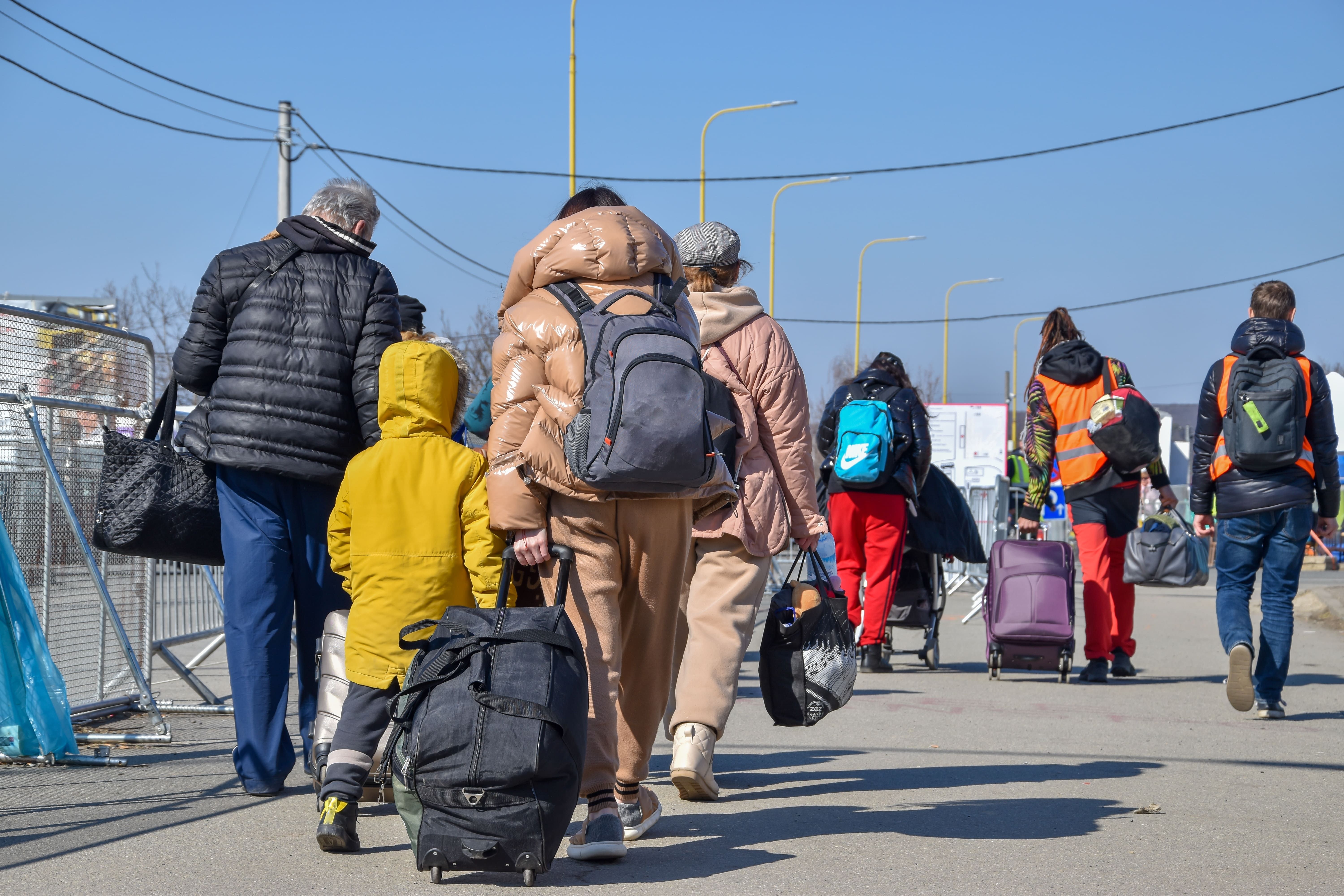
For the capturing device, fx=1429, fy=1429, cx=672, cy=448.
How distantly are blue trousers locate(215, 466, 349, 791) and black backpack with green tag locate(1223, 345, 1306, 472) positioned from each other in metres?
4.82

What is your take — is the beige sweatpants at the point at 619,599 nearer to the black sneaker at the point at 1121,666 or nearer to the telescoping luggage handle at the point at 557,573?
the telescoping luggage handle at the point at 557,573

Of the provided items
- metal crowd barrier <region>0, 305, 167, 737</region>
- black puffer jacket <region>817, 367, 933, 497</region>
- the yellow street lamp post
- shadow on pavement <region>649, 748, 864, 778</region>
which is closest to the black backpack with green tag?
black puffer jacket <region>817, 367, 933, 497</region>

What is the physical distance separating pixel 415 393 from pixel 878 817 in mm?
2220

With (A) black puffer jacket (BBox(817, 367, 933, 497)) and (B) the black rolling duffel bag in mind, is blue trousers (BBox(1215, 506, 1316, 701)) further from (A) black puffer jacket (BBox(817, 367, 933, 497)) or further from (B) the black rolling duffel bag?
(B) the black rolling duffel bag

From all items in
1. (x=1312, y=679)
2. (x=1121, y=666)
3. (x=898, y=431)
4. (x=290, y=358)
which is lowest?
(x=1312, y=679)

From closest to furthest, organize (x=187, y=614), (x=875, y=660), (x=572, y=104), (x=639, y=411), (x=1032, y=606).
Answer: (x=639, y=411)
(x=187, y=614)
(x=1032, y=606)
(x=875, y=660)
(x=572, y=104)

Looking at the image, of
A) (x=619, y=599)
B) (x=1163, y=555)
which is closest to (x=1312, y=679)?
(x=1163, y=555)

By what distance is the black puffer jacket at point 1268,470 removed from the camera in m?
7.48

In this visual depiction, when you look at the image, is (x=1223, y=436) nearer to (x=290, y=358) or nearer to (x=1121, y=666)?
(x=1121, y=666)

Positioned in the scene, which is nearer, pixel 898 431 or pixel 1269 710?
pixel 1269 710

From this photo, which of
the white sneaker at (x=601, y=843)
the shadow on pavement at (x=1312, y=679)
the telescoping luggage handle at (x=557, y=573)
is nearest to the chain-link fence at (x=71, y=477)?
the telescoping luggage handle at (x=557, y=573)

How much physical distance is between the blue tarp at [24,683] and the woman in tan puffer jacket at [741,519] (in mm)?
2479

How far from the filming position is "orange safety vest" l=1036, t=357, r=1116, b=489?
8969mm

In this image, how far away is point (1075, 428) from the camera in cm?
912
